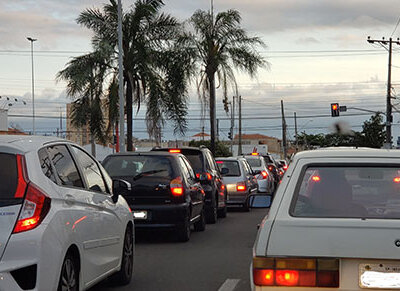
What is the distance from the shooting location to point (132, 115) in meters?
28.5

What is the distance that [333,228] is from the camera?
445cm

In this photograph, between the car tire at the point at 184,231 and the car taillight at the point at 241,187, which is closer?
the car tire at the point at 184,231

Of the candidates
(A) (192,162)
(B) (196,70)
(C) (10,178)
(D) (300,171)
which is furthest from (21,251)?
(B) (196,70)

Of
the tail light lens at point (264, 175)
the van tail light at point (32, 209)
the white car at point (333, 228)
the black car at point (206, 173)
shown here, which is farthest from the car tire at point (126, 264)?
the tail light lens at point (264, 175)

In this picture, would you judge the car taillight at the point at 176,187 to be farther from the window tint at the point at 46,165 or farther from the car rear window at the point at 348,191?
the car rear window at the point at 348,191

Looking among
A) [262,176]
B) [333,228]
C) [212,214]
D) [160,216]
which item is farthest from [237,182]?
[333,228]

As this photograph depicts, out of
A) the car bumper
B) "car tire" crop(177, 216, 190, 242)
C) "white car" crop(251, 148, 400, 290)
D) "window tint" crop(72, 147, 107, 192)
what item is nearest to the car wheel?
"window tint" crop(72, 147, 107, 192)

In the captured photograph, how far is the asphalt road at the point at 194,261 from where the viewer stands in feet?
28.5

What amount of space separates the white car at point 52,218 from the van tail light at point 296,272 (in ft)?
6.28

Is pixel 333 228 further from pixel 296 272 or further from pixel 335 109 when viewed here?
pixel 335 109

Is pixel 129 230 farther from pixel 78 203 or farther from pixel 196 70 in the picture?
pixel 196 70

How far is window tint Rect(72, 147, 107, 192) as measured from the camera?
745cm

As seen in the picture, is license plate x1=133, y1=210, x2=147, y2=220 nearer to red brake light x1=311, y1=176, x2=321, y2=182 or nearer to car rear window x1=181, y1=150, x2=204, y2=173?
car rear window x1=181, y1=150, x2=204, y2=173

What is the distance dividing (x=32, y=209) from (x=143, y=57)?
2263 cm
